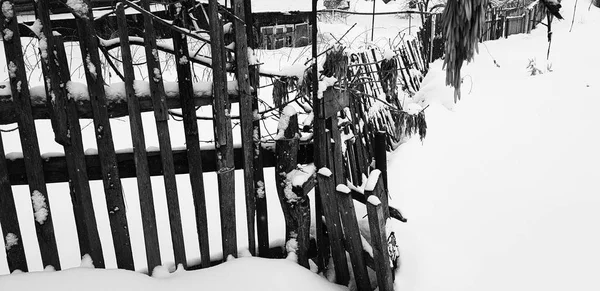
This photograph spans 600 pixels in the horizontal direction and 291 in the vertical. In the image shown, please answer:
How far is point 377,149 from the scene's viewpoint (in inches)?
125

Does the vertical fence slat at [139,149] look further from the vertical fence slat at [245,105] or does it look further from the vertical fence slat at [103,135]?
the vertical fence slat at [245,105]

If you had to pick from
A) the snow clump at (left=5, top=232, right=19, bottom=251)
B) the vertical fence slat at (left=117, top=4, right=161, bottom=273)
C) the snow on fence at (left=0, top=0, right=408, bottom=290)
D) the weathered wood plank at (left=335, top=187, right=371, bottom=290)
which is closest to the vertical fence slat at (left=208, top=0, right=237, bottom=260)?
the snow on fence at (left=0, top=0, right=408, bottom=290)

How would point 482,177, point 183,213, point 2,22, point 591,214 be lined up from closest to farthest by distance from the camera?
point 2,22 < point 591,214 < point 183,213 < point 482,177

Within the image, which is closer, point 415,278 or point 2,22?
point 2,22

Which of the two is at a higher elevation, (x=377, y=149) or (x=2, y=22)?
(x=2, y=22)

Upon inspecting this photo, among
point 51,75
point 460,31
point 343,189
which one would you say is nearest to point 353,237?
point 343,189

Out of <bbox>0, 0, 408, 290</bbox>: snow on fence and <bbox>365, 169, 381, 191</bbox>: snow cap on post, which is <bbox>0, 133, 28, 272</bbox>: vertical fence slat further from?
<bbox>365, 169, 381, 191</bbox>: snow cap on post

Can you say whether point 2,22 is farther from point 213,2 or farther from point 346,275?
point 346,275

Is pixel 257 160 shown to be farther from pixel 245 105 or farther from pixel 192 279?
pixel 192 279

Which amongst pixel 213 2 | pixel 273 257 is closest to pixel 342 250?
pixel 273 257

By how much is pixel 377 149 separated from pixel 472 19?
2146 mm

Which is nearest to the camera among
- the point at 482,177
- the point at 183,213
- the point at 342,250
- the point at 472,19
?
the point at 472,19

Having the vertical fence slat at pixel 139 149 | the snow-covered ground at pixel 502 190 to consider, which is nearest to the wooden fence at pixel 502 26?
the snow-covered ground at pixel 502 190

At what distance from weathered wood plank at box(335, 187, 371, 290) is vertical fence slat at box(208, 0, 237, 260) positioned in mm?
621
